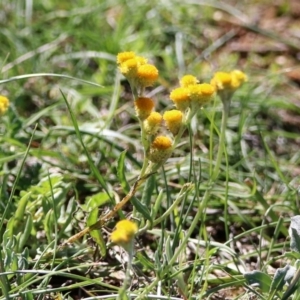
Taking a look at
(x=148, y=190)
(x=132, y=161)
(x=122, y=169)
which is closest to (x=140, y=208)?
(x=122, y=169)

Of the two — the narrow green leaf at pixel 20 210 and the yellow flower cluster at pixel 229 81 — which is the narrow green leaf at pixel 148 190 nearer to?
the narrow green leaf at pixel 20 210

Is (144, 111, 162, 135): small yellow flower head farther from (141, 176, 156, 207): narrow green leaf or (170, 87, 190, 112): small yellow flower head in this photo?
(141, 176, 156, 207): narrow green leaf

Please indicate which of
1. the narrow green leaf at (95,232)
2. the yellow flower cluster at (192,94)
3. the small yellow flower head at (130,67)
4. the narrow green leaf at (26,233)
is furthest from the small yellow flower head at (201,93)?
the narrow green leaf at (26,233)

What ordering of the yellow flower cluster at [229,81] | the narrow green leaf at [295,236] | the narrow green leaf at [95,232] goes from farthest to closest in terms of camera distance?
1. the narrow green leaf at [95,232]
2. the narrow green leaf at [295,236]
3. the yellow flower cluster at [229,81]

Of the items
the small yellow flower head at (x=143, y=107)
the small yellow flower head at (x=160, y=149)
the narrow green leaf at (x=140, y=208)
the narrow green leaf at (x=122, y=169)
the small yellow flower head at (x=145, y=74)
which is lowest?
→ the narrow green leaf at (x=140, y=208)

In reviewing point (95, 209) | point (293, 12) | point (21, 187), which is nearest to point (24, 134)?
point (21, 187)

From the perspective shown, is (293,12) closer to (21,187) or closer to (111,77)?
(111,77)

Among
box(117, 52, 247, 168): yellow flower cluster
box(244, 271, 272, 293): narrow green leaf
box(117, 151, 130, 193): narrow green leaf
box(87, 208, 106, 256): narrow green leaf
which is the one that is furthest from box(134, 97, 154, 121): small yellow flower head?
box(244, 271, 272, 293): narrow green leaf
